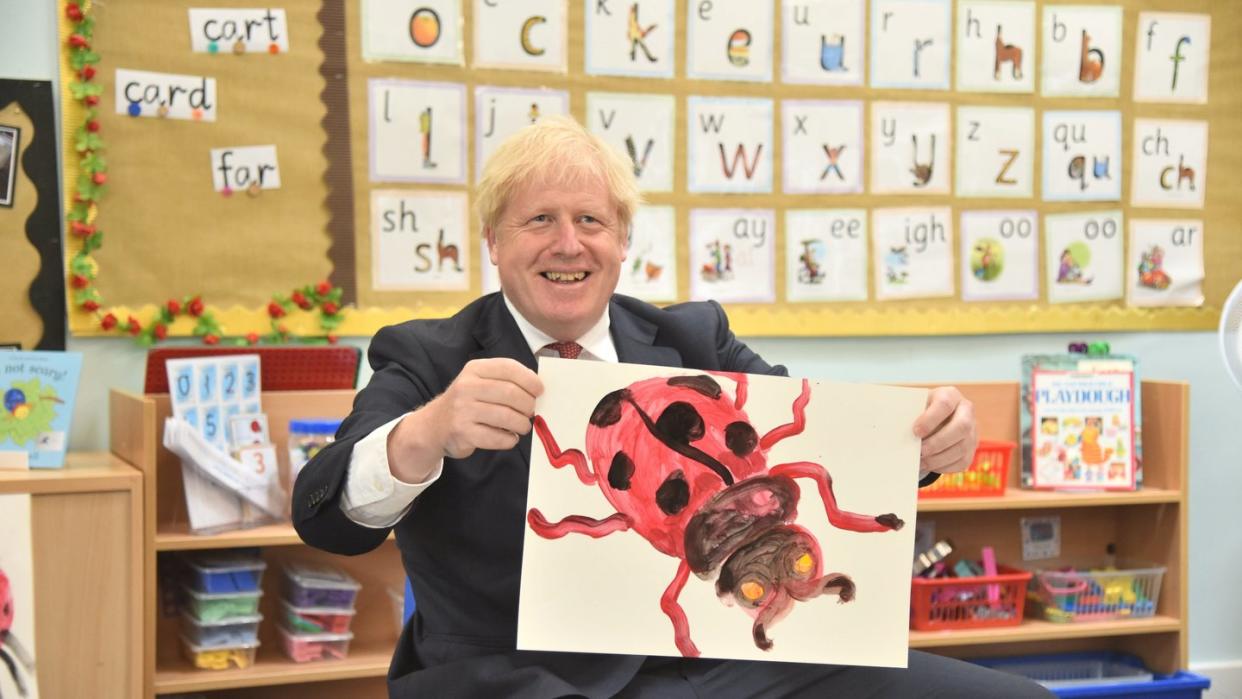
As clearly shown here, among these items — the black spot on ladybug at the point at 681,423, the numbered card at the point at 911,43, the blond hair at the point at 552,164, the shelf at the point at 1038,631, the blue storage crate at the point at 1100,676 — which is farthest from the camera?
the numbered card at the point at 911,43

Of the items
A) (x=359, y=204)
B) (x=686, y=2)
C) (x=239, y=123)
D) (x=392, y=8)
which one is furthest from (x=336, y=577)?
(x=686, y=2)

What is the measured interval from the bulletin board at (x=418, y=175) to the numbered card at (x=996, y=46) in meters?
0.02

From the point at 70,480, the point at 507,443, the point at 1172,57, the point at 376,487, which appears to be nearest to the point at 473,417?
the point at 507,443

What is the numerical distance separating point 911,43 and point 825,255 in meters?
0.65

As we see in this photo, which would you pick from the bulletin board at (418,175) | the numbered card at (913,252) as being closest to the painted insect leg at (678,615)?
the bulletin board at (418,175)

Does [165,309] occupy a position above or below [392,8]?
below

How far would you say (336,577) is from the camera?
284cm

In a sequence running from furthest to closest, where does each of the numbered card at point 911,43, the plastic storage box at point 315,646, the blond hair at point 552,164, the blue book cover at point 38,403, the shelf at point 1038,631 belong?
the numbered card at point 911,43 < the shelf at point 1038,631 < the plastic storage box at point 315,646 < the blue book cover at point 38,403 < the blond hair at point 552,164

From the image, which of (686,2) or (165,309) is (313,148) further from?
(686,2)

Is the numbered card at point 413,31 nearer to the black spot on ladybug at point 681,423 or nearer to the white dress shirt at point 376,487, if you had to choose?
the white dress shirt at point 376,487

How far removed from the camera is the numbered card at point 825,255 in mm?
3361

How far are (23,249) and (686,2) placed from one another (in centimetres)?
176

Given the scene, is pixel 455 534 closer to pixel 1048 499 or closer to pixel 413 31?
pixel 413 31

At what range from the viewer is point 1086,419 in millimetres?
3355
